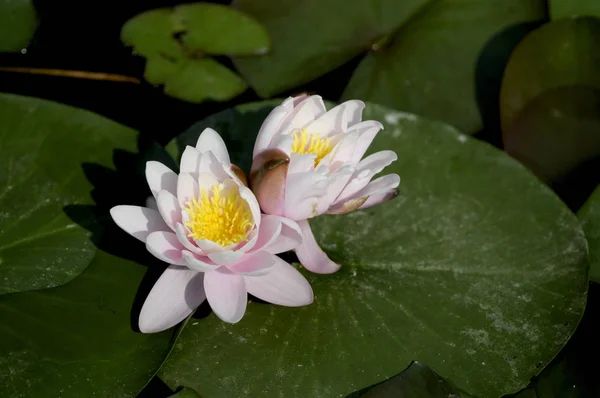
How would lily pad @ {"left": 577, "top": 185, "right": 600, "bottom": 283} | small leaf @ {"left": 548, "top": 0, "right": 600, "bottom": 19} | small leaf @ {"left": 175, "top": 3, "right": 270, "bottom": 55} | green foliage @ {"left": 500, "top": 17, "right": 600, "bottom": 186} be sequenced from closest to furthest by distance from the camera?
lily pad @ {"left": 577, "top": 185, "right": 600, "bottom": 283}
green foliage @ {"left": 500, "top": 17, "right": 600, "bottom": 186}
small leaf @ {"left": 175, "top": 3, "right": 270, "bottom": 55}
small leaf @ {"left": 548, "top": 0, "right": 600, "bottom": 19}

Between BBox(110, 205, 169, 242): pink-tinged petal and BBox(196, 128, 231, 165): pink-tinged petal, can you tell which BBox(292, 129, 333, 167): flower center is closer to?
BBox(196, 128, 231, 165): pink-tinged petal

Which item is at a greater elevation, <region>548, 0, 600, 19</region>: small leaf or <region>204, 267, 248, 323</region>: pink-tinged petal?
<region>548, 0, 600, 19</region>: small leaf

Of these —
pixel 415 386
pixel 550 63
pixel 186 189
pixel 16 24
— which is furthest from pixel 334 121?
pixel 16 24

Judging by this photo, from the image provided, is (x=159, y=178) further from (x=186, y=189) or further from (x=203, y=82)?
(x=203, y=82)

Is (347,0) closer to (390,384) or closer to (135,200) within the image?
(135,200)

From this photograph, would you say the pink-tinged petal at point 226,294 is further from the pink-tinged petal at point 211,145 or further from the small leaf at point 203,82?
the small leaf at point 203,82

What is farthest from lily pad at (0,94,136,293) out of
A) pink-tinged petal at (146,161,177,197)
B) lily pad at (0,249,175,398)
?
pink-tinged petal at (146,161,177,197)
